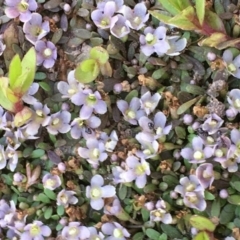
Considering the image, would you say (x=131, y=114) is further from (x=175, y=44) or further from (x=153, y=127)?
(x=175, y=44)

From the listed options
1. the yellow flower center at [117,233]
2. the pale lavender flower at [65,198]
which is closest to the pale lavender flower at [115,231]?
the yellow flower center at [117,233]

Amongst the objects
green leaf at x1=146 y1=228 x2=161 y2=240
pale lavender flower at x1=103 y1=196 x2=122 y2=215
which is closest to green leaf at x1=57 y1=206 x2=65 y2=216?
pale lavender flower at x1=103 y1=196 x2=122 y2=215

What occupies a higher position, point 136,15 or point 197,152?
point 136,15

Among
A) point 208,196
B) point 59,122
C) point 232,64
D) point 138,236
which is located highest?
point 232,64

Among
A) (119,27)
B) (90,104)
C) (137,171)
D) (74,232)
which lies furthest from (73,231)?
(119,27)

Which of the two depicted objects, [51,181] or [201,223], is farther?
[51,181]

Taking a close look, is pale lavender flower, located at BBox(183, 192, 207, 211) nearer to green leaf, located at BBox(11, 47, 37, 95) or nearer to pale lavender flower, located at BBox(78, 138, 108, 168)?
pale lavender flower, located at BBox(78, 138, 108, 168)
